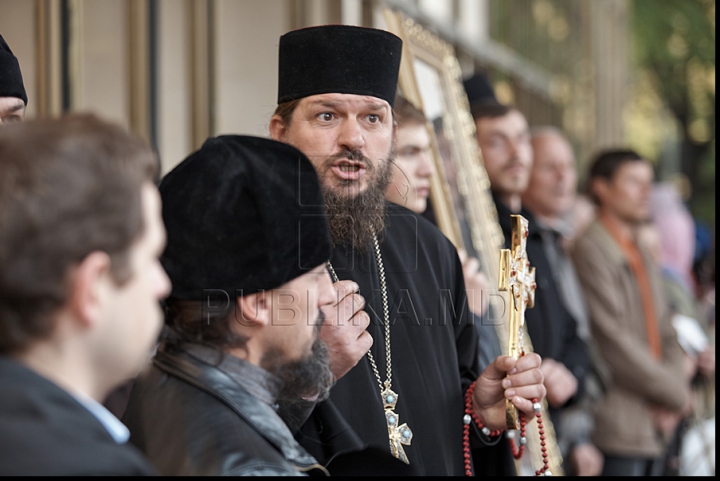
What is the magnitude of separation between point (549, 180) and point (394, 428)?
385 centimetres

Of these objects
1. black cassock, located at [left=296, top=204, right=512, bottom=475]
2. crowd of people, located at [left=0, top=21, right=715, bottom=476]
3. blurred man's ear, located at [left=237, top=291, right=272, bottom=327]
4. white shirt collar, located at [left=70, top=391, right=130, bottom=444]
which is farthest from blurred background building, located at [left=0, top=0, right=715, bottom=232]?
white shirt collar, located at [left=70, top=391, right=130, bottom=444]

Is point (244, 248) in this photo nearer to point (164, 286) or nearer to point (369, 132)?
point (164, 286)

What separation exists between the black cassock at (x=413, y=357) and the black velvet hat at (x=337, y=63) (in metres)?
0.42

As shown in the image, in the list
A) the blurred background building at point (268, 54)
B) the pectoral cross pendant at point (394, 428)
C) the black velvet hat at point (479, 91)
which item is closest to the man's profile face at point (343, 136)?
the pectoral cross pendant at point (394, 428)

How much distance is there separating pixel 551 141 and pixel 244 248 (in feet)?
16.0

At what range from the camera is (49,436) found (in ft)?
4.05

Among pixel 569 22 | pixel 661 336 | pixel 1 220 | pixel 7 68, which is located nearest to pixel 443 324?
pixel 7 68

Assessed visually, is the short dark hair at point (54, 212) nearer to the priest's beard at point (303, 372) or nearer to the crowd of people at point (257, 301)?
the crowd of people at point (257, 301)

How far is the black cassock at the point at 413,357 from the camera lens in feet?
8.40

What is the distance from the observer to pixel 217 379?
71.1 inches

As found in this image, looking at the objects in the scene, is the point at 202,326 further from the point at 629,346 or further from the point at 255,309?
the point at 629,346

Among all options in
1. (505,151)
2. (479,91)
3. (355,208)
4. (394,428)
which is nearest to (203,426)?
(394,428)

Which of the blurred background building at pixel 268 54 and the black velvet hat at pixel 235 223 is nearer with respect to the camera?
the black velvet hat at pixel 235 223

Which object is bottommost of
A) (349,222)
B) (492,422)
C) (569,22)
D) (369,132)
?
(492,422)
